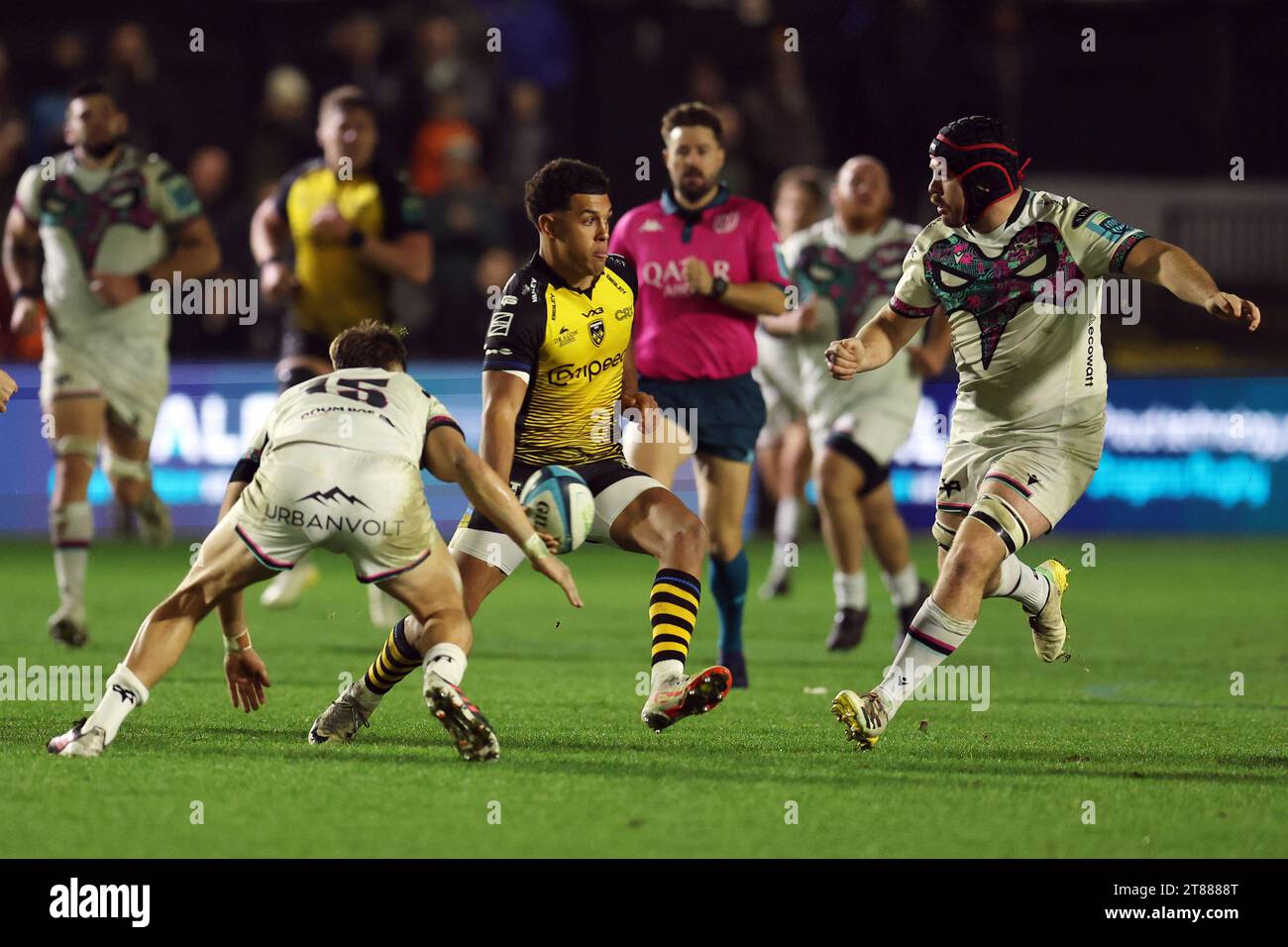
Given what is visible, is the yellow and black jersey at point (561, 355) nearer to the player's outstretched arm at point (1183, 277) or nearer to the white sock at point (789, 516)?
the player's outstretched arm at point (1183, 277)

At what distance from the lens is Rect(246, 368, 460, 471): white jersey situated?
20.8 ft

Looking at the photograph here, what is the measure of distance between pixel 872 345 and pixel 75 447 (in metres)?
4.80

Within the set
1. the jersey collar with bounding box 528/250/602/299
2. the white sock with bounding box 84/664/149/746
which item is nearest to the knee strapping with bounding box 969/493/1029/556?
the jersey collar with bounding box 528/250/602/299

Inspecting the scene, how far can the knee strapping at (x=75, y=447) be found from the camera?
10.1 m

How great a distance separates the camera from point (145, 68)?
17516 mm

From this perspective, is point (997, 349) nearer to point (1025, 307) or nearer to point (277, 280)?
point (1025, 307)

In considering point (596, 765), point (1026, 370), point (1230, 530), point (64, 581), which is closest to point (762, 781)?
point (596, 765)

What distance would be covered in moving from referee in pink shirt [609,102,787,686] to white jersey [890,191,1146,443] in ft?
5.23

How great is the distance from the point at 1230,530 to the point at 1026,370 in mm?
10637

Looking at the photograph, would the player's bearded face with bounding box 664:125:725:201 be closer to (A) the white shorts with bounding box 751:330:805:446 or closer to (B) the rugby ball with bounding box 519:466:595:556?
(B) the rugby ball with bounding box 519:466:595:556

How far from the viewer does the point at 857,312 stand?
10750 mm

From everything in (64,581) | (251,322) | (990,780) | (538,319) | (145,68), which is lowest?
(990,780)

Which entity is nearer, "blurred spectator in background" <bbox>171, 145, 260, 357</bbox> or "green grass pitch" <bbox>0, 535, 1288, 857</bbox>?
"green grass pitch" <bbox>0, 535, 1288, 857</bbox>

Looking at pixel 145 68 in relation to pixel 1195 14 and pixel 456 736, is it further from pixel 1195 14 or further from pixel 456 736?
pixel 456 736
